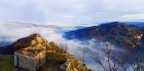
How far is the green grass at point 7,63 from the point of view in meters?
78.8

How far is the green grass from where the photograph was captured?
78750 millimetres

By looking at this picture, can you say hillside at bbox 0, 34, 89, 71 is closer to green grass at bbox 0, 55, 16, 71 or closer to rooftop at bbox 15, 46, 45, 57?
green grass at bbox 0, 55, 16, 71

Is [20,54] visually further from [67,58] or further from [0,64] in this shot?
[67,58]

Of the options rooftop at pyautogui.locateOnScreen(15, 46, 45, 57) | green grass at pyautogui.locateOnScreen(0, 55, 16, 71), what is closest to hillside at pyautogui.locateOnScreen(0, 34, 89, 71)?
green grass at pyautogui.locateOnScreen(0, 55, 16, 71)

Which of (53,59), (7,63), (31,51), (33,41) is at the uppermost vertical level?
(33,41)

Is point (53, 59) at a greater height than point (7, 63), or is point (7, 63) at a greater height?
point (53, 59)

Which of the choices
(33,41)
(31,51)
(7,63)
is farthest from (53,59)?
(33,41)

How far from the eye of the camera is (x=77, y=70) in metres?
83.1

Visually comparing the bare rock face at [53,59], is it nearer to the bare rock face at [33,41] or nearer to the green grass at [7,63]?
the bare rock face at [33,41]

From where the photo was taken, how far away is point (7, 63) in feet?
270

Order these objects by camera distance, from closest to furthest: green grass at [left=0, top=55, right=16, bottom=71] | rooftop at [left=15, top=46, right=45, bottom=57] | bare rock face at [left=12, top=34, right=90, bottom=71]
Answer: bare rock face at [left=12, top=34, right=90, bottom=71], green grass at [left=0, top=55, right=16, bottom=71], rooftop at [left=15, top=46, right=45, bottom=57]

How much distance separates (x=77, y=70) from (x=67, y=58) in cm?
384

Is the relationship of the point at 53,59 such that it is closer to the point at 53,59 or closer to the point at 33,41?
the point at 53,59

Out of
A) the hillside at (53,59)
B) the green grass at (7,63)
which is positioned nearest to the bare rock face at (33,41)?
the hillside at (53,59)
